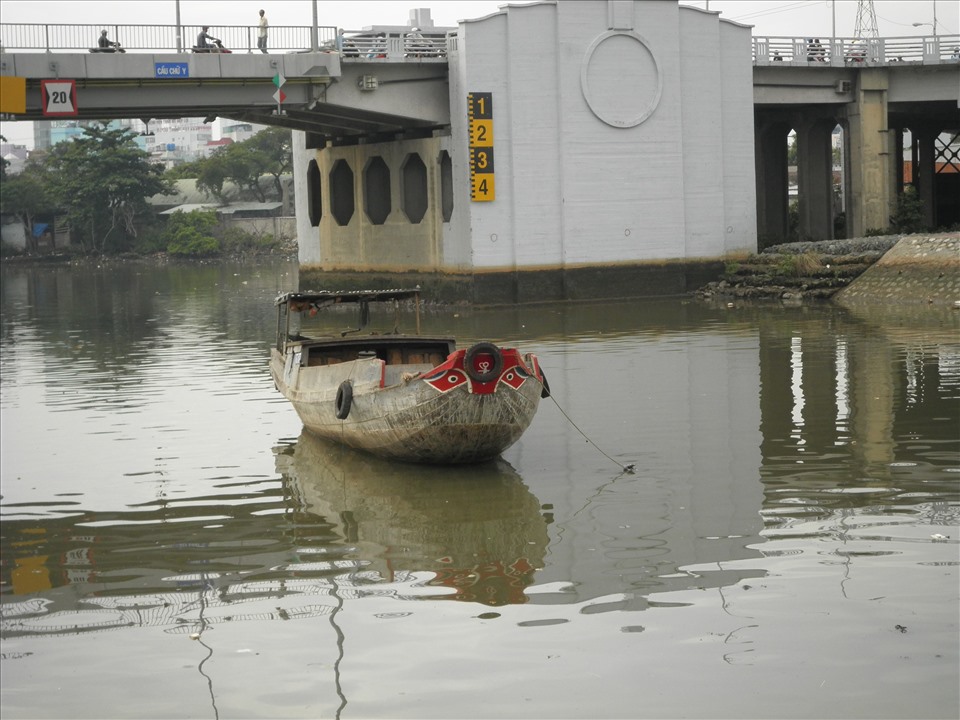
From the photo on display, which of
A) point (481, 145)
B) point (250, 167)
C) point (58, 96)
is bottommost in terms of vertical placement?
point (481, 145)

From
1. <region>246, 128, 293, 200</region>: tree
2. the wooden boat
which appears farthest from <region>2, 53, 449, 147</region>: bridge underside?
<region>246, 128, 293, 200</region>: tree

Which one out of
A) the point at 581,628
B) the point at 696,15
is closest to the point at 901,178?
the point at 696,15

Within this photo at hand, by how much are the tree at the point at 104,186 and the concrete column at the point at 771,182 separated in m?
53.3

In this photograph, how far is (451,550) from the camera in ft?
42.0

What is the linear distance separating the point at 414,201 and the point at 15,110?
588 inches

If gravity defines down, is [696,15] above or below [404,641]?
above

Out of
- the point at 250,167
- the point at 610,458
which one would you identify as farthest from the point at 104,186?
the point at 610,458

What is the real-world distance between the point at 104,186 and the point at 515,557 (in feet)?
302

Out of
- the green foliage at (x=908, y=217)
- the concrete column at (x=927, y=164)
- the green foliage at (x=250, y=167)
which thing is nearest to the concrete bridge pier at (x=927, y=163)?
the concrete column at (x=927, y=164)

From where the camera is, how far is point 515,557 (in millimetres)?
12414

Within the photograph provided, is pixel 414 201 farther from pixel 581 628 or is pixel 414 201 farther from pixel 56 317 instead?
pixel 581 628

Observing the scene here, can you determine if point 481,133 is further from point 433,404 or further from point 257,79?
point 433,404

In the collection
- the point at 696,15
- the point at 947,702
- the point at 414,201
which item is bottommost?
the point at 947,702

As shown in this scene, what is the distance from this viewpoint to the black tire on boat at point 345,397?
17.2 m
